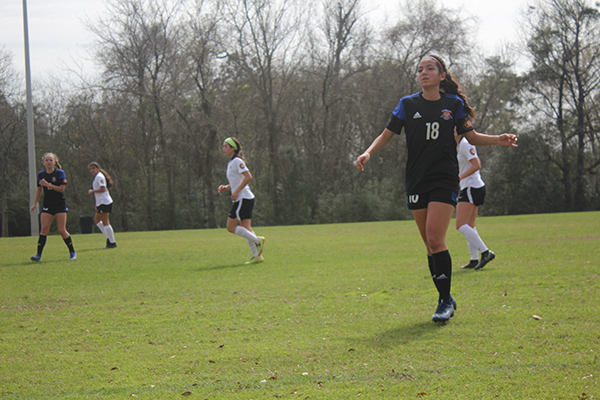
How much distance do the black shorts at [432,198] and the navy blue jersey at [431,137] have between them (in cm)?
4

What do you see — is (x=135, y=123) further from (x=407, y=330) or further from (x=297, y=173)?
(x=407, y=330)

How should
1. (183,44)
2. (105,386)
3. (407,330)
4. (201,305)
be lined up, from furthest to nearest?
1. (183,44)
2. (201,305)
3. (407,330)
4. (105,386)

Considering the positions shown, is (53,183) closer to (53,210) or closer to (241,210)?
(53,210)

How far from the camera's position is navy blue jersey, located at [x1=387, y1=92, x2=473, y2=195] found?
438 cm

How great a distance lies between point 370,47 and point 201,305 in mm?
31699

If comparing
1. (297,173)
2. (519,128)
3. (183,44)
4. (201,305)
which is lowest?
(201,305)

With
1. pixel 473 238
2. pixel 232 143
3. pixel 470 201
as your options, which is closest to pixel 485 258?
pixel 473 238

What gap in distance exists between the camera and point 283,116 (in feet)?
120

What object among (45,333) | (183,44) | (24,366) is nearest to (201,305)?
(45,333)

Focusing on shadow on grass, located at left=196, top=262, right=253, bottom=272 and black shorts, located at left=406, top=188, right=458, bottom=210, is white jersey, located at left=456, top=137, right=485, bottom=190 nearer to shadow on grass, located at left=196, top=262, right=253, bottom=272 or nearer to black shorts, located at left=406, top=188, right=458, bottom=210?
black shorts, located at left=406, top=188, right=458, bottom=210

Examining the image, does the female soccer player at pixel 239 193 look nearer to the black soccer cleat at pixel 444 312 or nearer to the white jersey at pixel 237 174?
the white jersey at pixel 237 174

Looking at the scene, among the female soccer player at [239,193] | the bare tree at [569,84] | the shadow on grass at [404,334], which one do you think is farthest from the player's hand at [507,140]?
the bare tree at [569,84]

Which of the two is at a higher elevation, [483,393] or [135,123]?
[135,123]

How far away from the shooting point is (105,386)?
3.09m
